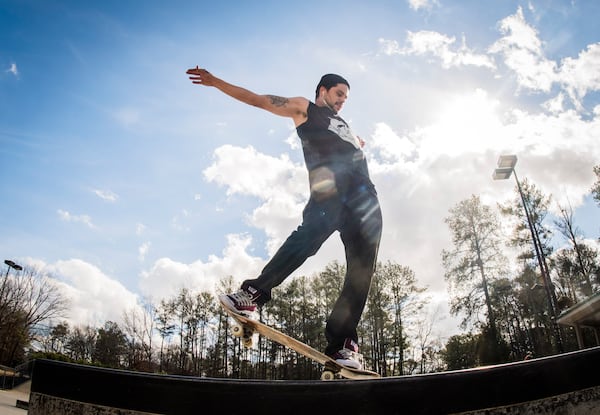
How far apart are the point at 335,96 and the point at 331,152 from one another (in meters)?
0.55

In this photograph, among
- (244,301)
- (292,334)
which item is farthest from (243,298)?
(292,334)

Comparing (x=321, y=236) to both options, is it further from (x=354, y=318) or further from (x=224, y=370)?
(x=224, y=370)

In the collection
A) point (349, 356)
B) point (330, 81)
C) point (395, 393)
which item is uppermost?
point (330, 81)

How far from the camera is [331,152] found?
2557 mm

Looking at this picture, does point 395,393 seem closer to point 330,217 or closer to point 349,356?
point 349,356

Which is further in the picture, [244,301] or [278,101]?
[278,101]

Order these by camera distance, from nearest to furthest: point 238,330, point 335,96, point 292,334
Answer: point 238,330, point 335,96, point 292,334

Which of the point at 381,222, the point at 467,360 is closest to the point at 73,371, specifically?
the point at 381,222

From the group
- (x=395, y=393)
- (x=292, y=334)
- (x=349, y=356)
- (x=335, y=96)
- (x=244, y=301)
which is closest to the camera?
(x=395, y=393)

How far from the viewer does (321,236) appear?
2418mm

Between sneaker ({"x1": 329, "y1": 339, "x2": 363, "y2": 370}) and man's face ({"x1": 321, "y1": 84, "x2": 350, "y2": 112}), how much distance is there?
→ 5.61 ft

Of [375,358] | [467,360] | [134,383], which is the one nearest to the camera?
[134,383]

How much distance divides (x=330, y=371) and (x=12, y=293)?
156 ft

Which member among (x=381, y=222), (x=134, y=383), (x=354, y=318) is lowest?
(x=134, y=383)
